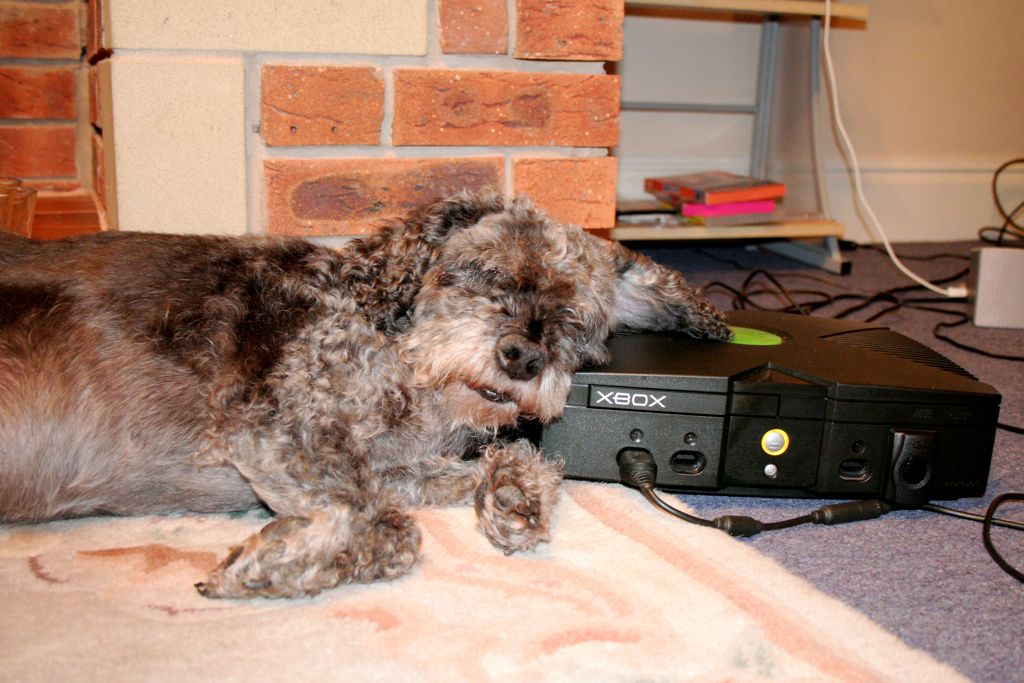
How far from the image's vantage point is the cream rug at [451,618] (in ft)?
4.49

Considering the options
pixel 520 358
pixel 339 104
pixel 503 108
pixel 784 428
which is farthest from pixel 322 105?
pixel 784 428

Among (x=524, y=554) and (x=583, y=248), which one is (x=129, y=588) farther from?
(x=583, y=248)

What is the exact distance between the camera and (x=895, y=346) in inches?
89.4

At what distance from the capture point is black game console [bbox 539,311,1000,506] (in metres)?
1.89

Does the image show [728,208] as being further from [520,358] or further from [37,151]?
[37,151]

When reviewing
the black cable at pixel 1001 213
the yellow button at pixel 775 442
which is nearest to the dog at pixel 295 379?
the yellow button at pixel 775 442

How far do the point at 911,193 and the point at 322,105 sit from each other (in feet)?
14.0

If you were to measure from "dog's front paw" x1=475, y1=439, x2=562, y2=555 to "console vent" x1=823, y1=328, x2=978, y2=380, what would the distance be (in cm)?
85

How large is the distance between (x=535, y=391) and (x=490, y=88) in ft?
3.63

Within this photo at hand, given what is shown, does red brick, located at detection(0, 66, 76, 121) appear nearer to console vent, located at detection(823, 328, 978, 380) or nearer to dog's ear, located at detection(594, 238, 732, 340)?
dog's ear, located at detection(594, 238, 732, 340)

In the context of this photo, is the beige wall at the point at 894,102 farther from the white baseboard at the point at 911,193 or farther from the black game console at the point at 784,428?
the black game console at the point at 784,428

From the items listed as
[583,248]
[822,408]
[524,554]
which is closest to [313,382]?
[524,554]

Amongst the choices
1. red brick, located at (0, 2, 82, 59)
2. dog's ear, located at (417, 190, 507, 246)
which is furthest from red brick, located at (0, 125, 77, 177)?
dog's ear, located at (417, 190, 507, 246)

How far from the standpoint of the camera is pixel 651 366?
6.42 feet
